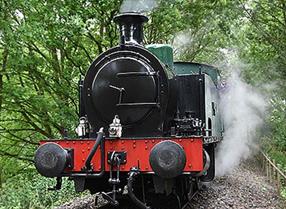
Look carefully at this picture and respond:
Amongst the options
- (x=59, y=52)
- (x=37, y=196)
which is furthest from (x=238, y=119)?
(x=37, y=196)

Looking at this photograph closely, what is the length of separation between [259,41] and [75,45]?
6180 millimetres

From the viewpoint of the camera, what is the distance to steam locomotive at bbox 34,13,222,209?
18.5 ft

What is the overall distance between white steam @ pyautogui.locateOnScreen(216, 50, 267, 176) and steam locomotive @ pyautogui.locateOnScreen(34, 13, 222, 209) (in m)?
4.35

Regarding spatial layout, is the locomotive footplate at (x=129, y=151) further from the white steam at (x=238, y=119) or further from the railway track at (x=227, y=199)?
the white steam at (x=238, y=119)

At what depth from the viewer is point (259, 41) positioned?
14.6 m

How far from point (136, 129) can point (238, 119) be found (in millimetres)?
9479

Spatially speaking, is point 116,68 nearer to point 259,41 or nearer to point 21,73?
point 21,73

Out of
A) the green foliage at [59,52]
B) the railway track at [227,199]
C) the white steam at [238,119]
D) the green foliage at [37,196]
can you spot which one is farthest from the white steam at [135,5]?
the green foliage at [37,196]

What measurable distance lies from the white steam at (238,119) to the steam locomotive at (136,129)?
4.35 m

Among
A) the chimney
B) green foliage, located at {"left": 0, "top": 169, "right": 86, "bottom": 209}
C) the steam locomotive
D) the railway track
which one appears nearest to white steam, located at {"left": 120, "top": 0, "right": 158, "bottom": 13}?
the steam locomotive

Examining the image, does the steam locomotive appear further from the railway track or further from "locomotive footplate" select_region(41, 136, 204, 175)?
the railway track

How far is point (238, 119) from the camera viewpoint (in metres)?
15.3

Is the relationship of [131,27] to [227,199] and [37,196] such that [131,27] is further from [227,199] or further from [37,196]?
[37,196]

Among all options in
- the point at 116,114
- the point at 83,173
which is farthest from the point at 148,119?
the point at 83,173
